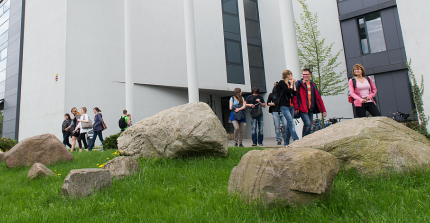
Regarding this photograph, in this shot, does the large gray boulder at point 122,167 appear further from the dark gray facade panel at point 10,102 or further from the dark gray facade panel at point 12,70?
the dark gray facade panel at point 12,70

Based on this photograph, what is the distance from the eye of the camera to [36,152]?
6398 millimetres

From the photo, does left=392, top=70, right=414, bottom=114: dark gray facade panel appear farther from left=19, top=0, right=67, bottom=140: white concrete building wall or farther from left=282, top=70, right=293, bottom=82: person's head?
left=19, top=0, right=67, bottom=140: white concrete building wall

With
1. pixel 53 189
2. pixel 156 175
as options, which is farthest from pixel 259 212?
pixel 53 189

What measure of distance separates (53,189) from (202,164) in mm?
2317

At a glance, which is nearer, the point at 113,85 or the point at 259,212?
the point at 259,212

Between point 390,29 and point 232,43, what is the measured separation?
10.4 meters

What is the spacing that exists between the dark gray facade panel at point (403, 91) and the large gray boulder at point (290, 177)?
15.1 meters

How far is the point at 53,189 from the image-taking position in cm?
384

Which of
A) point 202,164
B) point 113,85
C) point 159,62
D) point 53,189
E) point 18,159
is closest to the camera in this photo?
point 53,189

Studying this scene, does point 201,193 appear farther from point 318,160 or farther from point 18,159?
point 18,159

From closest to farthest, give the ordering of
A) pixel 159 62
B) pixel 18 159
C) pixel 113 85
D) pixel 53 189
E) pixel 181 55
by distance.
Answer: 1. pixel 53 189
2. pixel 18 159
3. pixel 113 85
4. pixel 159 62
5. pixel 181 55

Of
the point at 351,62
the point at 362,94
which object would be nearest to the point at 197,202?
the point at 362,94

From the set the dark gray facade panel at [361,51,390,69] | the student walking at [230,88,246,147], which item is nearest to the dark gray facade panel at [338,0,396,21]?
the dark gray facade panel at [361,51,390,69]

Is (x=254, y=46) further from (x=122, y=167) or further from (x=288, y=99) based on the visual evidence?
(x=122, y=167)
